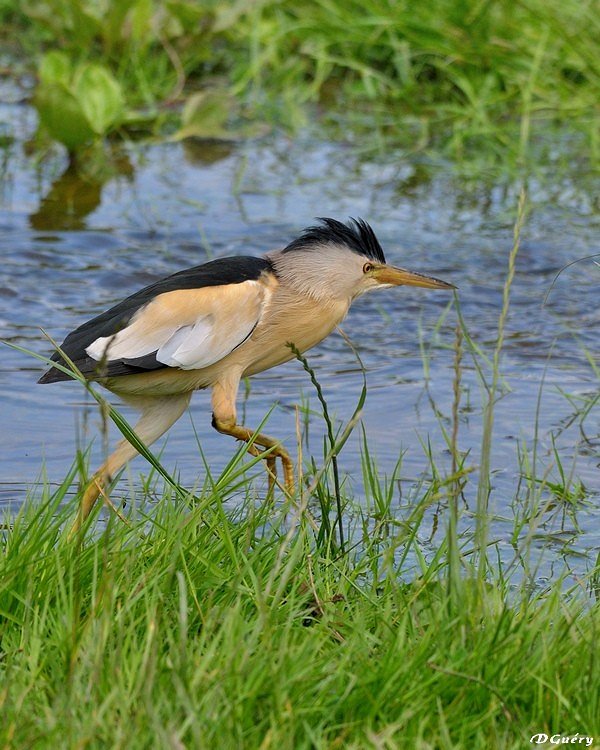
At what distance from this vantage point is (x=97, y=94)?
7.56 m

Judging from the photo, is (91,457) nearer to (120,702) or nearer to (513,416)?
(513,416)

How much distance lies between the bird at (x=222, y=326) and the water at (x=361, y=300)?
24 cm

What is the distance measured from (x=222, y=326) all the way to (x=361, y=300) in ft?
9.03

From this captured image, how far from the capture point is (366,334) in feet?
19.7

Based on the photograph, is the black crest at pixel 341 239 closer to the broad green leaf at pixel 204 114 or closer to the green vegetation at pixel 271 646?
the green vegetation at pixel 271 646

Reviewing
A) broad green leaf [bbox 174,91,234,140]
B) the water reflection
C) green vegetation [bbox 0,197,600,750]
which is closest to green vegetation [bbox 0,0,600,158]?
broad green leaf [bbox 174,91,234,140]

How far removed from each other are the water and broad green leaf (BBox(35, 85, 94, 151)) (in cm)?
26

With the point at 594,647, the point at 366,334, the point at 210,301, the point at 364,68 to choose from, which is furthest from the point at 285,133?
the point at 594,647

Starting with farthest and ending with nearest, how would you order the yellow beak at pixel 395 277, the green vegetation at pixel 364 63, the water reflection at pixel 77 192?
1. the green vegetation at pixel 364 63
2. the water reflection at pixel 77 192
3. the yellow beak at pixel 395 277

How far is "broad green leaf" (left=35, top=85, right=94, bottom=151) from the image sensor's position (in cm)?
737

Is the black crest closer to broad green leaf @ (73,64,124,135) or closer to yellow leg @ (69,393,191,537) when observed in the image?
yellow leg @ (69,393,191,537)

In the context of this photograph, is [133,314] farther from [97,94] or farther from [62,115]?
[97,94]

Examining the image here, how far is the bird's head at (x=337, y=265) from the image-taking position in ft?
13.3

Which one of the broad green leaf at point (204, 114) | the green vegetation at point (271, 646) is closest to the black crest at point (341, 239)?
the green vegetation at point (271, 646)
